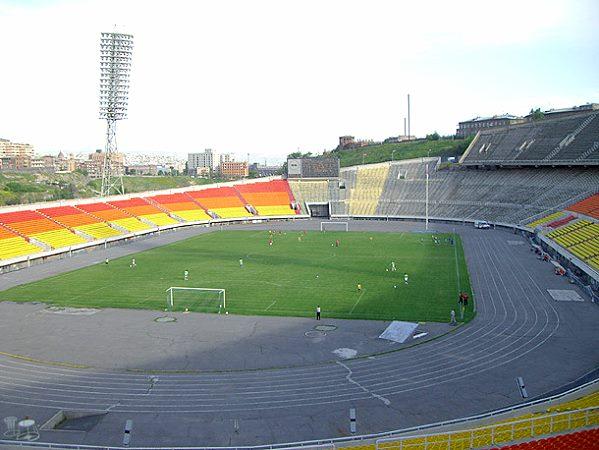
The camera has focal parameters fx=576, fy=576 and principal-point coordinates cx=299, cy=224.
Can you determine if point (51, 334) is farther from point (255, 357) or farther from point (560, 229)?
point (560, 229)

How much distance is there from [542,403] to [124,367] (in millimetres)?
14921

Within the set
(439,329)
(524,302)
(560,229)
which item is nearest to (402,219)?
(560,229)

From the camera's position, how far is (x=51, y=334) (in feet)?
87.9

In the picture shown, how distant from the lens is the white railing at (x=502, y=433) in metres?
13.1

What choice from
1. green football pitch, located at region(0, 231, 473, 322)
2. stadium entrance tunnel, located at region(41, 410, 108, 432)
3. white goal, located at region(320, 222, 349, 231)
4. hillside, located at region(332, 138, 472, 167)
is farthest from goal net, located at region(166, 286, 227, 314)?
hillside, located at region(332, 138, 472, 167)

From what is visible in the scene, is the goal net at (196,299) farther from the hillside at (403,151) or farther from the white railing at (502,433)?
the hillside at (403,151)

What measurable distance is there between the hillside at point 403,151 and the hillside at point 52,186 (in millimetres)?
39110

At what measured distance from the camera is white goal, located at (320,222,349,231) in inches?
2785

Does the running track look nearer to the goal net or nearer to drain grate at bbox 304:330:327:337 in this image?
drain grate at bbox 304:330:327:337

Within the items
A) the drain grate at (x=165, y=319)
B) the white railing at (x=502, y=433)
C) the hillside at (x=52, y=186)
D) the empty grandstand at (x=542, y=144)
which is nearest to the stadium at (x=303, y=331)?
the white railing at (x=502, y=433)

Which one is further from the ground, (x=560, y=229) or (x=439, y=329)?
(x=560, y=229)

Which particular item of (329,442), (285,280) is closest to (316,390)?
(329,442)

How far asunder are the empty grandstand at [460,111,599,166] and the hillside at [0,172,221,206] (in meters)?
61.7

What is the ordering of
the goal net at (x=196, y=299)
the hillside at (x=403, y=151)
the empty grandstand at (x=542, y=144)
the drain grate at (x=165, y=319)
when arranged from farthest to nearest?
1. the hillside at (x=403, y=151)
2. the empty grandstand at (x=542, y=144)
3. the goal net at (x=196, y=299)
4. the drain grate at (x=165, y=319)
